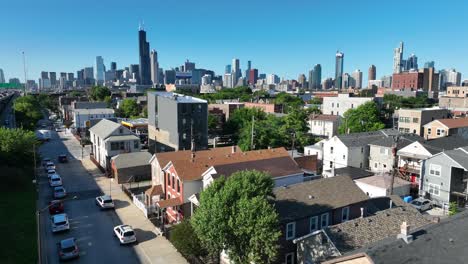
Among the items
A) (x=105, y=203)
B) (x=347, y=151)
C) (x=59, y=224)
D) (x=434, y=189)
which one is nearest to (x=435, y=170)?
(x=434, y=189)

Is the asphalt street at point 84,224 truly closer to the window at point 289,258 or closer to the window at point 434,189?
the window at point 289,258

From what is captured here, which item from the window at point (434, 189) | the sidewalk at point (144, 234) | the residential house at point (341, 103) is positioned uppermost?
the residential house at point (341, 103)

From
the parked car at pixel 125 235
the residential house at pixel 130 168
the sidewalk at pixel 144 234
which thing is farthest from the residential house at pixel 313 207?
the residential house at pixel 130 168

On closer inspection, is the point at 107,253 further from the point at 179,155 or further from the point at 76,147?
the point at 76,147

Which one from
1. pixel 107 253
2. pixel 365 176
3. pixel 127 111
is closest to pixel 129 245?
pixel 107 253

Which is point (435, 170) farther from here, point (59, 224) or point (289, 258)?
point (59, 224)

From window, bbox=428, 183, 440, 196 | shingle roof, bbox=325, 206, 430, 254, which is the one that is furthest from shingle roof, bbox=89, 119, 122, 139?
window, bbox=428, 183, 440, 196
